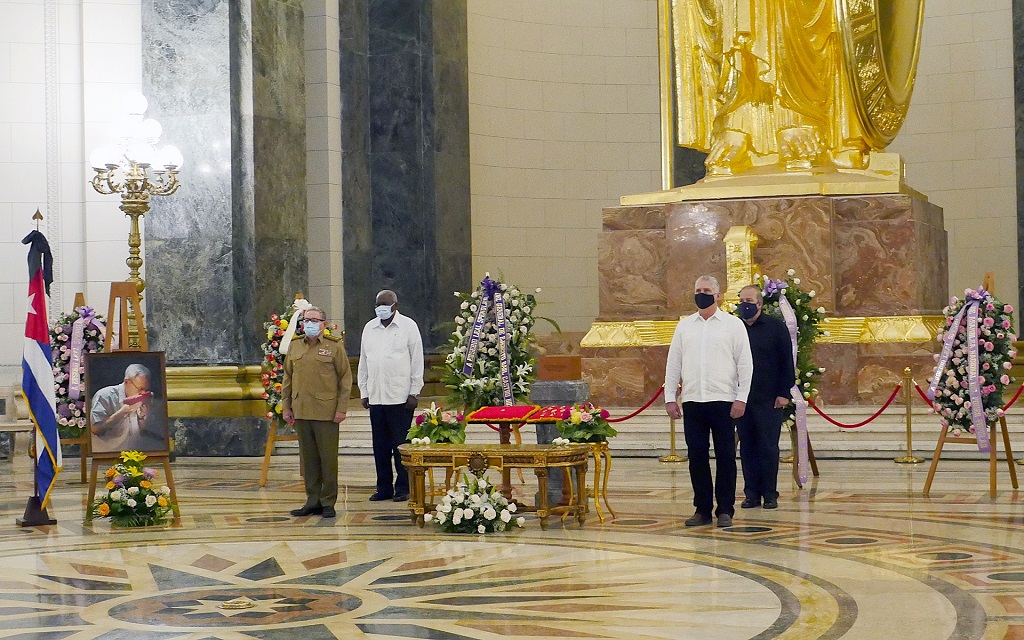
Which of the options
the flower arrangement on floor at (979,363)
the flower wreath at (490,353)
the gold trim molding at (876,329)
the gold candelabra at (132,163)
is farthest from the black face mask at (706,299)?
the gold candelabra at (132,163)

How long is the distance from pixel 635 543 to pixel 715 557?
2.06ft

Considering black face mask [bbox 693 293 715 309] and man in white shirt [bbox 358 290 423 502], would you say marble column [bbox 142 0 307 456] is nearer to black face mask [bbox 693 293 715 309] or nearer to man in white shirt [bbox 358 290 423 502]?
man in white shirt [bbox 358 290 423 502]

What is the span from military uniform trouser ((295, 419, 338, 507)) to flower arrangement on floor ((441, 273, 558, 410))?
202 cm

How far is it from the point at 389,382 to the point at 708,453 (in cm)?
255

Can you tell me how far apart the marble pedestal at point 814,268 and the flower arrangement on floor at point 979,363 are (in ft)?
12.4

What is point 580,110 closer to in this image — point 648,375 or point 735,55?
point 735,55

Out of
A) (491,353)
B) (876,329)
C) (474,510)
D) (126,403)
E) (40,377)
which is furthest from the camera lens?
(876,329)

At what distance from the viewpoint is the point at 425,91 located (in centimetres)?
1756

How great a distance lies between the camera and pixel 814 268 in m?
14.3

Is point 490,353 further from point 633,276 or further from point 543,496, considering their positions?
point 633,276

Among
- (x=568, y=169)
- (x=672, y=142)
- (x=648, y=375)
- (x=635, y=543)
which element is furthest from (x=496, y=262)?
(x=635, y=543)

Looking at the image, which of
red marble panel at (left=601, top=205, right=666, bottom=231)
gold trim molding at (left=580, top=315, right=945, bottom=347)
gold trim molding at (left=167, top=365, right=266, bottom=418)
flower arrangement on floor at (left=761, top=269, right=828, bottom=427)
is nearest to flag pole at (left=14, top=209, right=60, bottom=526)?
gold trim molding at (left=167, top=365, right=266, bottom=418)

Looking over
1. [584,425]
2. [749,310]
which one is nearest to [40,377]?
[584,425]

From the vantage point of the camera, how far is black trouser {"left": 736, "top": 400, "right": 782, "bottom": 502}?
935 cm
